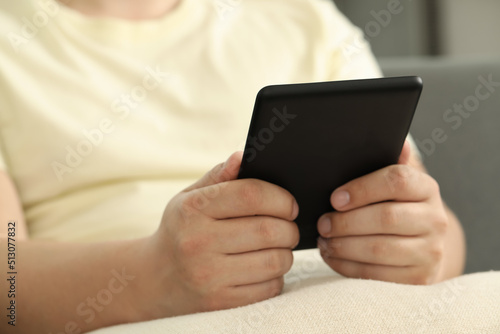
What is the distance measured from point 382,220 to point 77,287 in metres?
0.33

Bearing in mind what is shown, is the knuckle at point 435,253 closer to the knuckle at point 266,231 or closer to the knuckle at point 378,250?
the knuckle at point 378,250

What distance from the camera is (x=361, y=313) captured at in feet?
1.62

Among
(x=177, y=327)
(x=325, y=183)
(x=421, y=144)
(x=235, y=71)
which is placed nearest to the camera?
(x=177, y=327)

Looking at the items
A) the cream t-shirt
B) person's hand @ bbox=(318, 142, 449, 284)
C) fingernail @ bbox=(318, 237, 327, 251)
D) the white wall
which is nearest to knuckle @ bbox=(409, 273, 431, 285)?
person's hand @ bbox=(318, 142, 449, 284)

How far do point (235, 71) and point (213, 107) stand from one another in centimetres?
8

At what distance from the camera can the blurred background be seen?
203cm

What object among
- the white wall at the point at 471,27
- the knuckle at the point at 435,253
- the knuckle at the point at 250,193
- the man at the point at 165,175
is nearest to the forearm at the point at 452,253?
the man at the point at 165,175

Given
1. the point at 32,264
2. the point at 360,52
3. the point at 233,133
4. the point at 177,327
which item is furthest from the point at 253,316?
the point at 360,52

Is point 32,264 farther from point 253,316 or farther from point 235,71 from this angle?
point 235,71

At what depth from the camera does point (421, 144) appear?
1.11 meters

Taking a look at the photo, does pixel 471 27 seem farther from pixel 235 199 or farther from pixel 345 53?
pixel 235 199

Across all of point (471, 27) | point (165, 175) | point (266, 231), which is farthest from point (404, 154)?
point (471, 27)

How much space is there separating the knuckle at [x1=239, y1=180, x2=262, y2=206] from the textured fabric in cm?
9

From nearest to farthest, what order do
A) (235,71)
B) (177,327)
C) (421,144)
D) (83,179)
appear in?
(177,327) → (83,179) → (235,71) → (421,144)
